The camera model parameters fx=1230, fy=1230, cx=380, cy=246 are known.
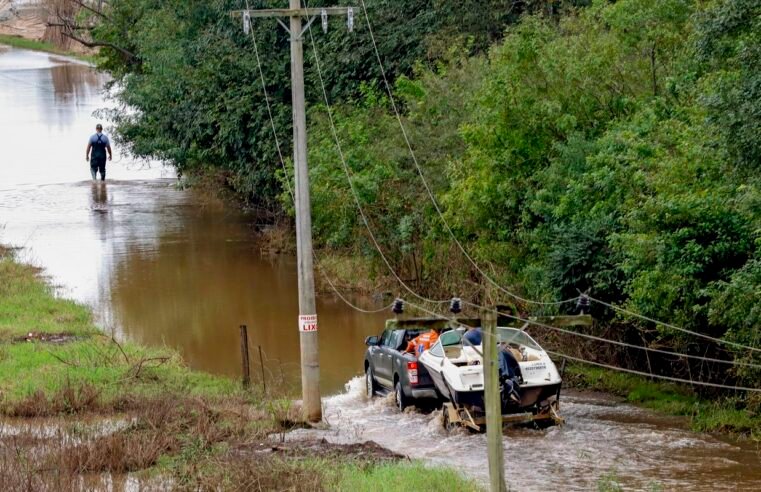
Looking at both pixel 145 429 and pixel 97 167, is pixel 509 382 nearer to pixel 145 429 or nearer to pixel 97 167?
pixel 145 429

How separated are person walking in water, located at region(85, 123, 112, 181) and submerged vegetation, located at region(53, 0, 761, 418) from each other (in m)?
10.5

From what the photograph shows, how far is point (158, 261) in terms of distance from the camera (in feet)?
114

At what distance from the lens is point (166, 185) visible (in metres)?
51.7

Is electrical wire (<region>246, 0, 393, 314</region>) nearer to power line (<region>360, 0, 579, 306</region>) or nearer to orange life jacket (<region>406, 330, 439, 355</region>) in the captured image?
power line (<region>360, 0, 579, 306</region>)

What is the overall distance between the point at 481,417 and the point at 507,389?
2.18ft

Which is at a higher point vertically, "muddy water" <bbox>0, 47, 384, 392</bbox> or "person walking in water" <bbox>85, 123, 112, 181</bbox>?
"person walking in water" <bbox>85, 123, 112, 181</bbox>

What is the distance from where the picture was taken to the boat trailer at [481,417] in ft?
57.6

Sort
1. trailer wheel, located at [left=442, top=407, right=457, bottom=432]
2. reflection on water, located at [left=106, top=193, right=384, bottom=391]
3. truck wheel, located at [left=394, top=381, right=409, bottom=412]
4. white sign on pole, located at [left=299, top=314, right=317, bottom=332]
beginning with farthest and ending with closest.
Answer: reflection on water, located at [left=106, top=193, right=384, bottom=391]
truck wheel, located at [left=394, top=381, right=409, bottom=412]
white sign on pole, located at [left=299, top=314, right=317, bottom=332]
trailer wheel, located at [left=442, top=407, right=457, bottom=432]

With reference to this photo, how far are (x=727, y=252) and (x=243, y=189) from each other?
66.8ft

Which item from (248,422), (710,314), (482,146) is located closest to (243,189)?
(482,146)

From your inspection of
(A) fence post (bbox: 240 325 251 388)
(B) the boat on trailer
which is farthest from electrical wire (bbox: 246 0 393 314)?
(B) the boat on trailer

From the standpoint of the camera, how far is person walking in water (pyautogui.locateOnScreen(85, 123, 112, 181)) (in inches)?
1905

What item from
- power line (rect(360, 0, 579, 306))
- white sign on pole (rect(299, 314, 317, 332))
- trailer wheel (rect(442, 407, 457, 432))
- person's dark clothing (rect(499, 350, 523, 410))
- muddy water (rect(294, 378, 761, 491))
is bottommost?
muddy water (rect(294, 378, 761, 491))

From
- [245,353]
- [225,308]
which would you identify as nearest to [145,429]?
[245,353]
